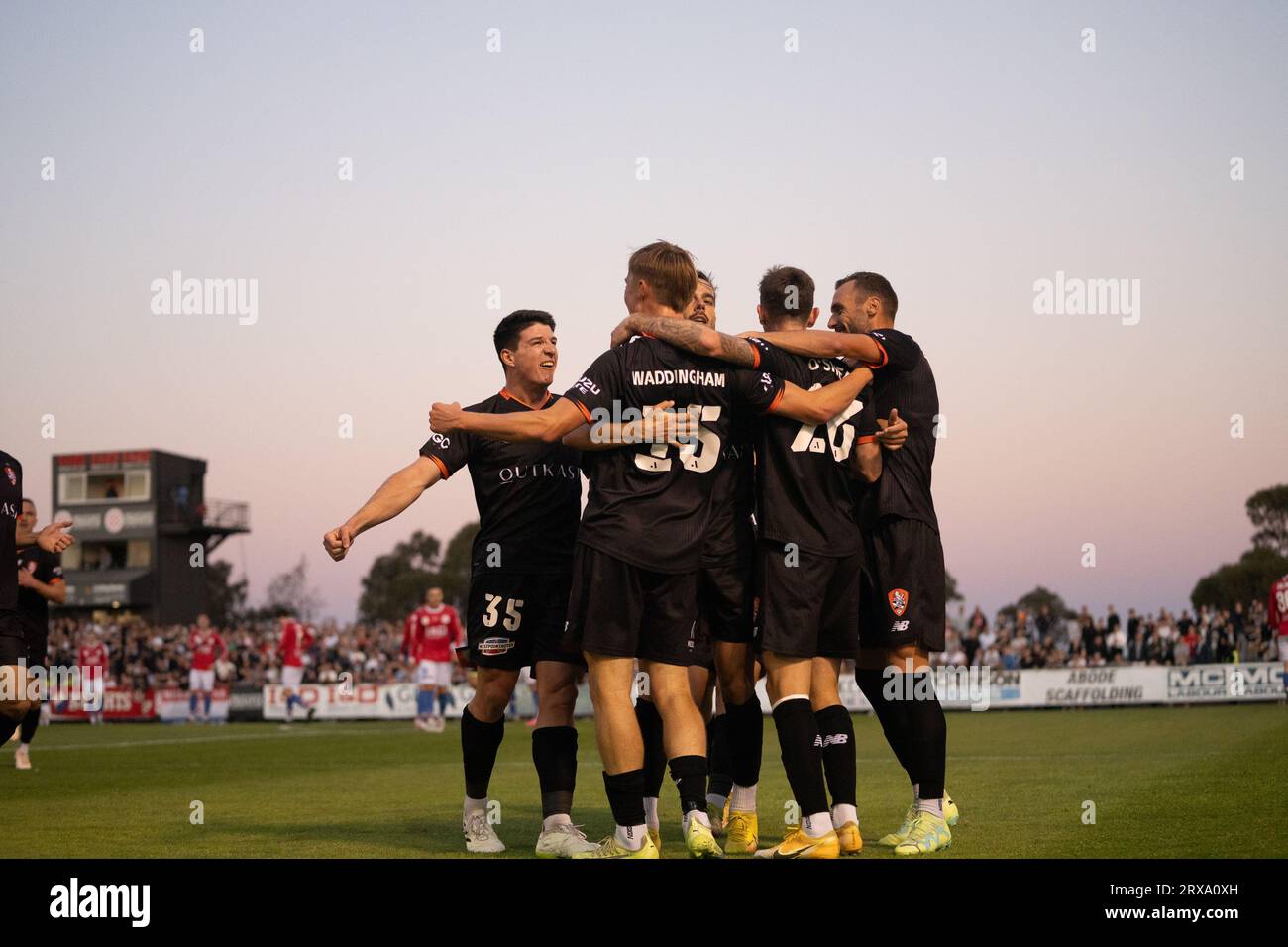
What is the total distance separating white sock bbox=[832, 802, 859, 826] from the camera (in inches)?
256

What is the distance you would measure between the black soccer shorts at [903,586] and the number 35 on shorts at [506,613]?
75.2 inches

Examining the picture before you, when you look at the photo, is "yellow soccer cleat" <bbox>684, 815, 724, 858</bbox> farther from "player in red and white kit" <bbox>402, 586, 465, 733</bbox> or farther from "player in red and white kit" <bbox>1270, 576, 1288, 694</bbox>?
"player in red and white kit" <bbox>1270, 576, 1288, 694</bbox>

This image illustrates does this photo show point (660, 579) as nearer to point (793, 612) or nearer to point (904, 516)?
point (793, 612)

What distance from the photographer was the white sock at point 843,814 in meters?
6.51

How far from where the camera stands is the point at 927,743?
6910mm

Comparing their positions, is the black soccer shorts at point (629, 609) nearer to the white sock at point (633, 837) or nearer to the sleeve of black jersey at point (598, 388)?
the sleeve of black jersey at point (598, 388)

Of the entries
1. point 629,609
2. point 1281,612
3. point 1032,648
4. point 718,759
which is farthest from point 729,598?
point 1032,648

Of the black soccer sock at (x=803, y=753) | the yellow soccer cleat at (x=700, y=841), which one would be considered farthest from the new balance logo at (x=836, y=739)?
the yellow soccer cleat at (x=700, y=841)

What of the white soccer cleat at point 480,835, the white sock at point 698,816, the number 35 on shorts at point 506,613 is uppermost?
the number 35 on shorts at point 506,613

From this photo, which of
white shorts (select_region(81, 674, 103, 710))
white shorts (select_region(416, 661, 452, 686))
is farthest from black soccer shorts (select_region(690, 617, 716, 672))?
white shorts (select_region(81, 674, 103, 710))

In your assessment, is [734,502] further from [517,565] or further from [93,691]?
[93,691]

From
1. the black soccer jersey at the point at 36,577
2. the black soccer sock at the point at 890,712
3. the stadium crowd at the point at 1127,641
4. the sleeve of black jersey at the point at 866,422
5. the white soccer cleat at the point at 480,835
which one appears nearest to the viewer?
the sleeve of black jersey at the point at 866,422

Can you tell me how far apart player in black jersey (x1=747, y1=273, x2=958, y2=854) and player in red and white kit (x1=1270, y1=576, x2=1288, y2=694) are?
20268 mm
